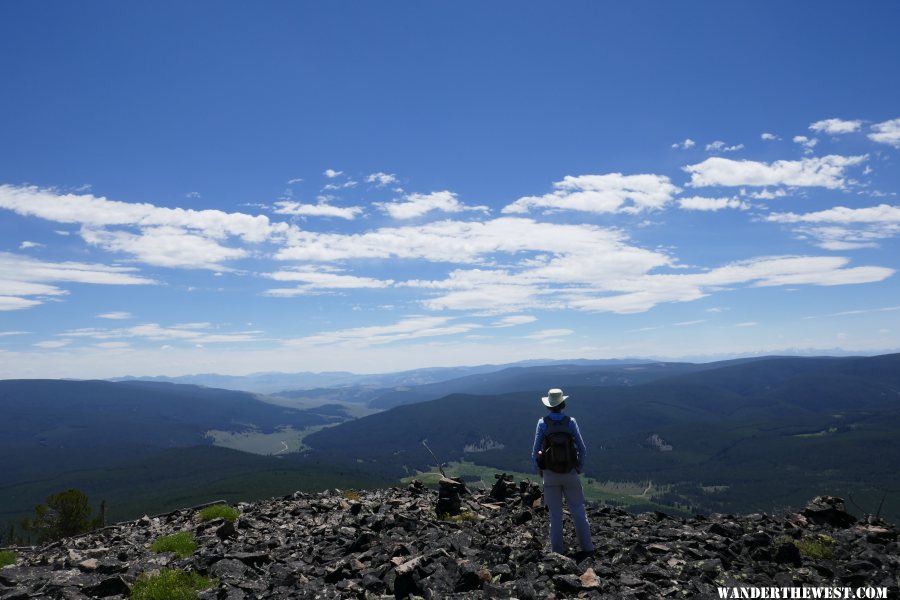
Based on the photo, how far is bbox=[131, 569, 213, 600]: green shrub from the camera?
12953 mm

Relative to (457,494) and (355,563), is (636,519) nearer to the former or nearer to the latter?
(457,494)

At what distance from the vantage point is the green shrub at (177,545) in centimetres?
1738

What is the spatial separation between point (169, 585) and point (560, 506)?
424 inches

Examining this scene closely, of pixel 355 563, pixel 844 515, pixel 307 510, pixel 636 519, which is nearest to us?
pixel 355 563

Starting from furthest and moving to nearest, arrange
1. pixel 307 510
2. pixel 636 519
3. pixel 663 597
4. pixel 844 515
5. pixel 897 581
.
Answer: pixel 307 510
pixel 636 519
pixel 844 515
pixel 897 581
pixel 663 597

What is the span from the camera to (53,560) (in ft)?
59.1

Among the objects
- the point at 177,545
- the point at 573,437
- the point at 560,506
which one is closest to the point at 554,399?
the point at 573,437

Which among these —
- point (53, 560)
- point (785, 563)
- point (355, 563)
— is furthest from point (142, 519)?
point (785, 563)

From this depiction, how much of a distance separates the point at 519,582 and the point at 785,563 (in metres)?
7.93

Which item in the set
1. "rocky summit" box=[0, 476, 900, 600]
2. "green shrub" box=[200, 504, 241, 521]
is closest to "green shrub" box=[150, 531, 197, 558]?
"rocky summit" box=[0, 476, 900, 600]

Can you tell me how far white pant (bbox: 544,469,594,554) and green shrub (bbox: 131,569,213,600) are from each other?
9562 mm

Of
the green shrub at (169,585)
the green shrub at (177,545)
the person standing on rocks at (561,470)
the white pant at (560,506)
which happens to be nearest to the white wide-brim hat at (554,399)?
the person standing on rocks at (561,470)

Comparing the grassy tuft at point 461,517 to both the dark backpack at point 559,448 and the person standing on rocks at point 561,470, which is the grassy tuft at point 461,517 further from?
the dark backpack at point 559,448

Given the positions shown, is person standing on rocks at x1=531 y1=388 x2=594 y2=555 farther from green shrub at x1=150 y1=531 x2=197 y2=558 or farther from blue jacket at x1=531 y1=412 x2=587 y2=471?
green shrub at x1=150 y1=531 x2=197 y2=558
